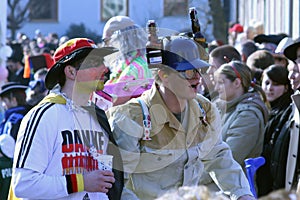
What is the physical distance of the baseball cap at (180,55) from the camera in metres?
4.96

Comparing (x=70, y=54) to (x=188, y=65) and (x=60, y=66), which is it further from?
(x=188, y=65)

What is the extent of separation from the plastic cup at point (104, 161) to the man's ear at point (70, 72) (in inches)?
18.1

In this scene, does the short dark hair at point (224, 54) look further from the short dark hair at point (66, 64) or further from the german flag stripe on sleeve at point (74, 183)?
the german flag stripe on sleeve at point (74, 183)

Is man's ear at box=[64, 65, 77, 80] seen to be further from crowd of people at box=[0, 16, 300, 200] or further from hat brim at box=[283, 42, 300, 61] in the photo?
hat brim at box=[283, 42, 300, 61]

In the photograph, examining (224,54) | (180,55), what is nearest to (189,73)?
(180,55)

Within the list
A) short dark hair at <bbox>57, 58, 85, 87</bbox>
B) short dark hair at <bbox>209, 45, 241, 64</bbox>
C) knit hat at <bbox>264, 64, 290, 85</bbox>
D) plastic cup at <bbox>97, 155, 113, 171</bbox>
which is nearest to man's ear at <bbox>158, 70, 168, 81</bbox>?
short dark hair at <bbox>57, 58, 85, 87</bbox>

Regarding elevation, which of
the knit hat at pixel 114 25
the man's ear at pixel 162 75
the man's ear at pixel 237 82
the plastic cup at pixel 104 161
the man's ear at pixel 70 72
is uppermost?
A: the knit hat at pixel 114 25

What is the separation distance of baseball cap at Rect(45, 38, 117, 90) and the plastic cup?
49cm

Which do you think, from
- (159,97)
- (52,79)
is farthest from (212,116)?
(52,79)

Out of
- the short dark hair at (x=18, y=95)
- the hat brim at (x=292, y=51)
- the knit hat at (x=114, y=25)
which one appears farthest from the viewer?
the short dark hair at (x=18, y=95)

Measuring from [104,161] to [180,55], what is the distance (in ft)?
2.51

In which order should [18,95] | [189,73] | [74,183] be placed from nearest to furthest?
1. [74,183]
2. [189,73]
3. [18,95]

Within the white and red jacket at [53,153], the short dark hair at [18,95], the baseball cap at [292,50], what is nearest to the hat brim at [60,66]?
the white and red jacket at [53,153]

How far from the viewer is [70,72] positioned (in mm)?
4766
